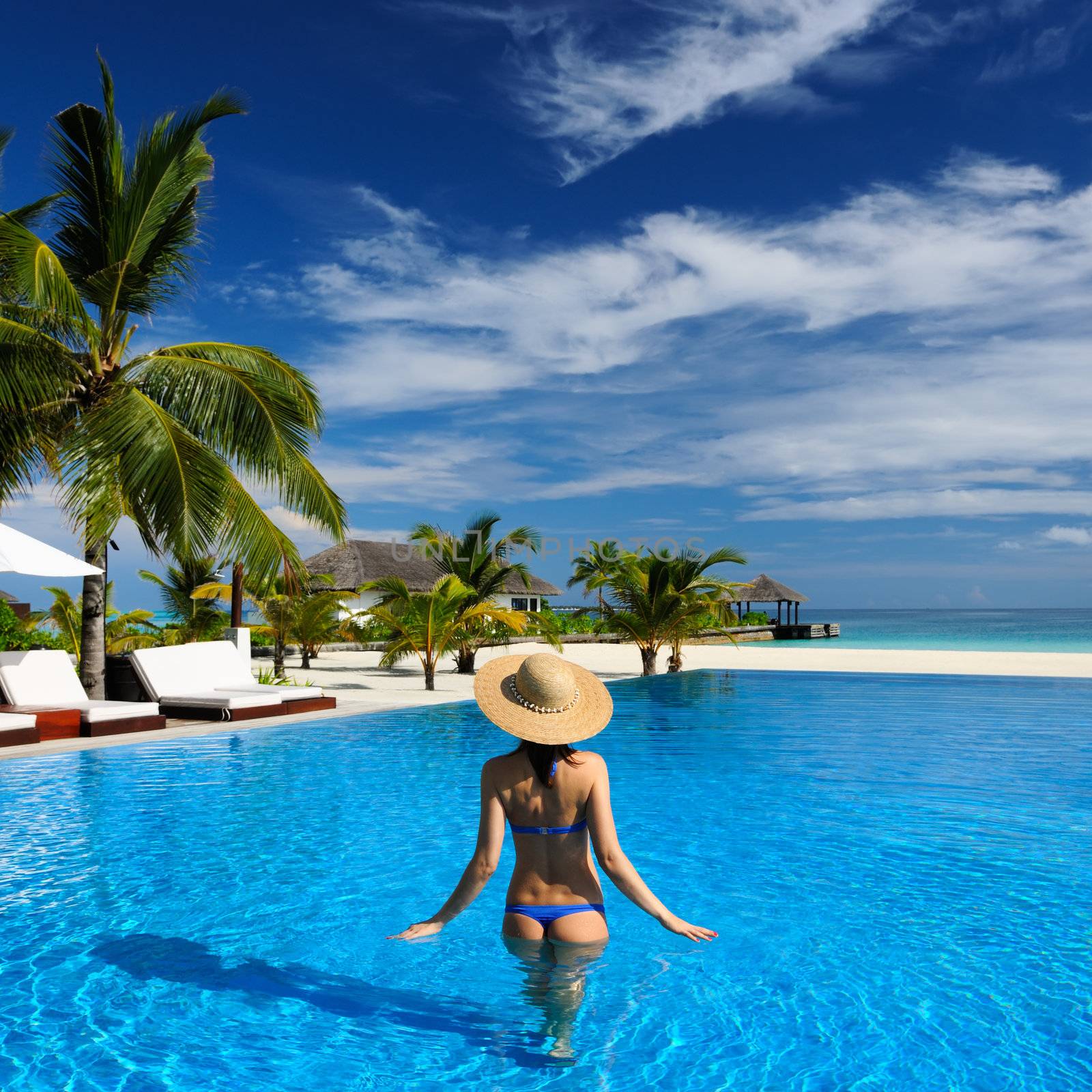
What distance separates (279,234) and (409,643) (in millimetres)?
14575

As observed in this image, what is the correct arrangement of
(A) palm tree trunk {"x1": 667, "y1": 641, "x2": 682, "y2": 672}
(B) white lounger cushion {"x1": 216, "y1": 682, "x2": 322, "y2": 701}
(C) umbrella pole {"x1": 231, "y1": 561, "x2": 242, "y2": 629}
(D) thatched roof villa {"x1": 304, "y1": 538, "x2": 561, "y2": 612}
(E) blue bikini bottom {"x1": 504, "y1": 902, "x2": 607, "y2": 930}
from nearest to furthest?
(E) blue bikini bottom {"x1": 504, "y1": 902, "x2": 607, "y2": 930} → (B) white lounger cushion {"x1": 216, "y1": 682, "x2": 322, "y2": 701} → (C) umbrella pole {"x1": 231, "y1": 561, "x2": 242, "y2": 629} → (A) palm tree trunk {"x1": 667, "y1": 641, "x2": 682, "y2": 672} → (D) thatched roof villa {"x1": 304, "y1": 538, "x2": 561, "y2": 612}

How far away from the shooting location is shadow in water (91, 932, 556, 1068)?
13.0ft

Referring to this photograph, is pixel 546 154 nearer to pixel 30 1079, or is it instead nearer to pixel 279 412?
pixel 279 412

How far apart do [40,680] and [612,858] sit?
1084cm

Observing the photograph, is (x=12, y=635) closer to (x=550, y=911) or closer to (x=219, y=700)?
(x=219, y=700)

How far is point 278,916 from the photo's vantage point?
5.43 m

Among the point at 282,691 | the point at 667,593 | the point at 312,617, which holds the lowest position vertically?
the point at 282,691

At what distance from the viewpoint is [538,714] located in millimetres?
3266

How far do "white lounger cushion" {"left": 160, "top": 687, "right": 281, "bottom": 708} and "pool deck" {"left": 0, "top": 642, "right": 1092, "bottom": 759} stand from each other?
0.24 m

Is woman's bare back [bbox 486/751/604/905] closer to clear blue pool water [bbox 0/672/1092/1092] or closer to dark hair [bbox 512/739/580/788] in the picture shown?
dark hair [bbox 512/739/580/788]

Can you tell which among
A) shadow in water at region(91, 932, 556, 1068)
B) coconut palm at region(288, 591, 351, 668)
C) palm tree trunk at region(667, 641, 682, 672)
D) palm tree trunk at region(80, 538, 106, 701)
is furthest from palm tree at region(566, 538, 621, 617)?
shadow in water at region(91, 932, 556, 1068)

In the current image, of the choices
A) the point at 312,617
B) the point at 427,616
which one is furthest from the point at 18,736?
the point at 312,617

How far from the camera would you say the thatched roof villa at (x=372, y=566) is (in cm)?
4028

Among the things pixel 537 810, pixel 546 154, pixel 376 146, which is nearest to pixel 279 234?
pixel 376 146
